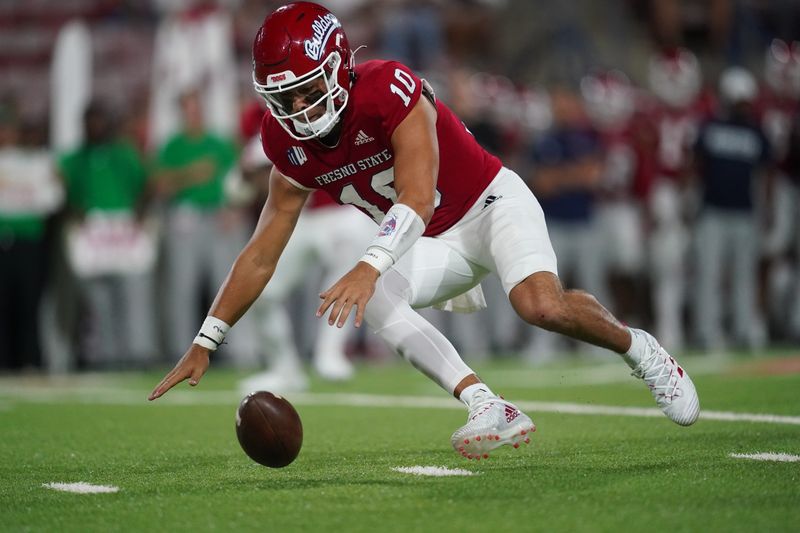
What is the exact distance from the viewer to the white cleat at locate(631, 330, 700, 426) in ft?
15.3

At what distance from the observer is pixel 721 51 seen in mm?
14680

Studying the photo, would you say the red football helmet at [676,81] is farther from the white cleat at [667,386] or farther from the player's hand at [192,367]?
the player's hand at [192,367]

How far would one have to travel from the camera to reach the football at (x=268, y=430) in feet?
13.9

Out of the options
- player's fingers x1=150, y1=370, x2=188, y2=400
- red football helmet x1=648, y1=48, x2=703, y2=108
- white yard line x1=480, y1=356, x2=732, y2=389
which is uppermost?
red football helmet x1=648, y1=48, x2=703, y2=108

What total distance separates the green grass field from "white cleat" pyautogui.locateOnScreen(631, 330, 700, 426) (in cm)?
13

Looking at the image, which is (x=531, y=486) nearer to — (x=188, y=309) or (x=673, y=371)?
(x=673, y=371)

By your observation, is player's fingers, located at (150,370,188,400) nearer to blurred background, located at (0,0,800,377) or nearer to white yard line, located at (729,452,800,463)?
white yard line, located at (729,452,800,463)

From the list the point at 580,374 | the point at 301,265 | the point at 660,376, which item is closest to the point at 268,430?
the point at 660,376

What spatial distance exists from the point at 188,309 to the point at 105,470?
596 centimetres

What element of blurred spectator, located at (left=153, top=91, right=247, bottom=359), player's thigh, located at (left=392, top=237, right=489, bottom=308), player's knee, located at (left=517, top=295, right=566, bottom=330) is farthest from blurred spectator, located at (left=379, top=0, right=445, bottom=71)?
player's knee, located at (left=517, top=295, right=566, bottom=330)

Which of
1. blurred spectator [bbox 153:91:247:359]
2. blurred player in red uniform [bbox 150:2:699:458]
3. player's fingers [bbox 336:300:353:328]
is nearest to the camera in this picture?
player's fingers [bbox 336:300:353:328]

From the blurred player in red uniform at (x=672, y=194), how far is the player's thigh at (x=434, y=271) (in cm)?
634

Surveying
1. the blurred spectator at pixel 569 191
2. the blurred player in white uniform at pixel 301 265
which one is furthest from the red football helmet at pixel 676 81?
the blurred player in white uniform at pixel 301 265

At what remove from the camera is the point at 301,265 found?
8.47 meters
